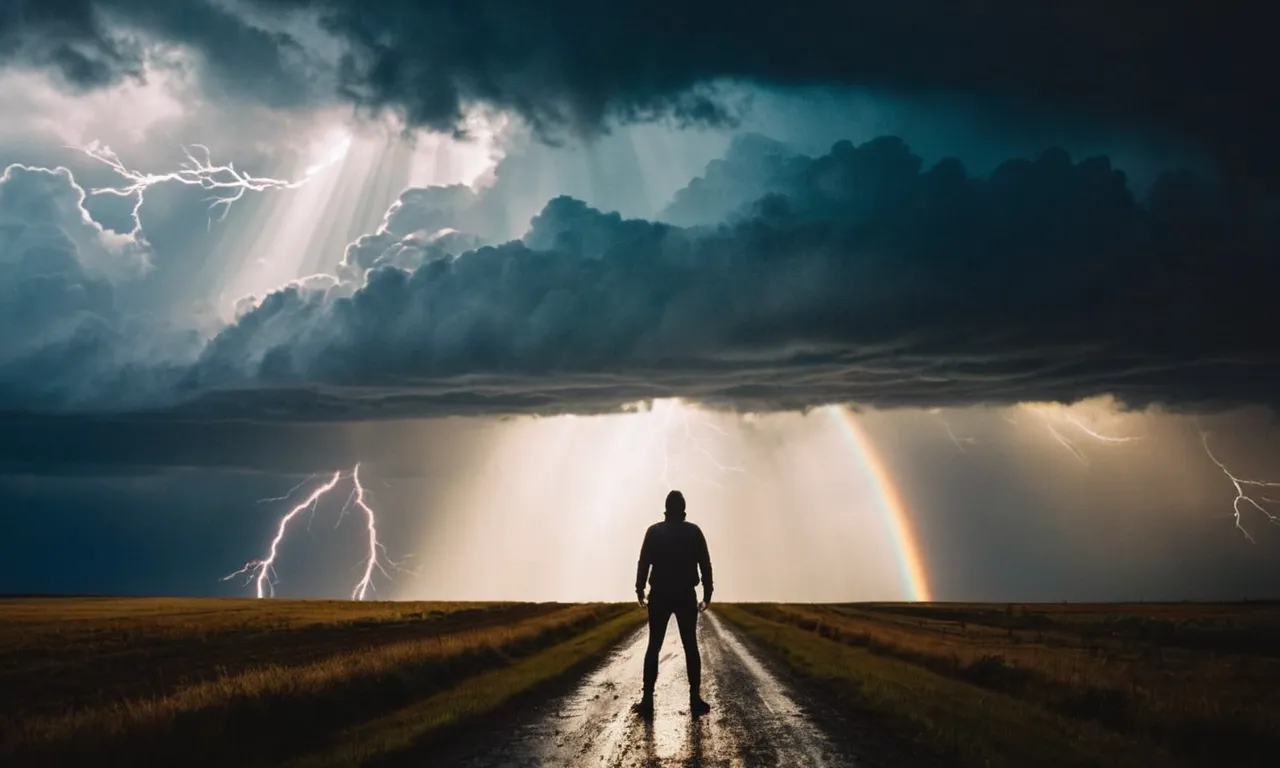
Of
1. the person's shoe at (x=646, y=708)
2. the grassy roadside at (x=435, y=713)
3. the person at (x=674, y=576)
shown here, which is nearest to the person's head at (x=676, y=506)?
the person at (x=674, y=576)

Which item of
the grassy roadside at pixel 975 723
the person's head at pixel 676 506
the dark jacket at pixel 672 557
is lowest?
the grassy roadside at pixel 975 723

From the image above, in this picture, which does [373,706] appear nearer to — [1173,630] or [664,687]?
[664,687]

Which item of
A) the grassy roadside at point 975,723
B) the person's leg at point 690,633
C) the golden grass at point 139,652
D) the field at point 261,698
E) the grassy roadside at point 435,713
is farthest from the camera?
the golden grass at point 139,652

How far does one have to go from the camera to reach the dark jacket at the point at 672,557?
16234mm

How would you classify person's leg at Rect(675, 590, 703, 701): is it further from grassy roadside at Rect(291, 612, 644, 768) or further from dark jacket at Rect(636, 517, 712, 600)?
grassy roadside at Rect(291, 612, 644, 768)

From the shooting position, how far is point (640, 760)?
11.9m

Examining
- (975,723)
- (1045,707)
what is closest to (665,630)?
(975,723)

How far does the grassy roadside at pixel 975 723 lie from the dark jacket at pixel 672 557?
3.60 meters

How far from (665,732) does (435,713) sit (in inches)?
160

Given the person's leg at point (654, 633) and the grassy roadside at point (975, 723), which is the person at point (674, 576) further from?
the grassy roadside at point (975, 723)

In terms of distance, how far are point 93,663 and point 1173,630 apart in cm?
6422

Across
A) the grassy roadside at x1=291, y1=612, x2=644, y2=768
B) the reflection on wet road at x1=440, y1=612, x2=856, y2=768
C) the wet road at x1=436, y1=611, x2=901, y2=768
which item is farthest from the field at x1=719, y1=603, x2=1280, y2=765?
the grassy roadside at x1=291, y1=612, x2=644, y2=768

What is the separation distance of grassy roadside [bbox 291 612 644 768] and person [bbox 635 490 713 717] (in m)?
3.03

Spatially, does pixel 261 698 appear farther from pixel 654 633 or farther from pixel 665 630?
pixel 665 630
